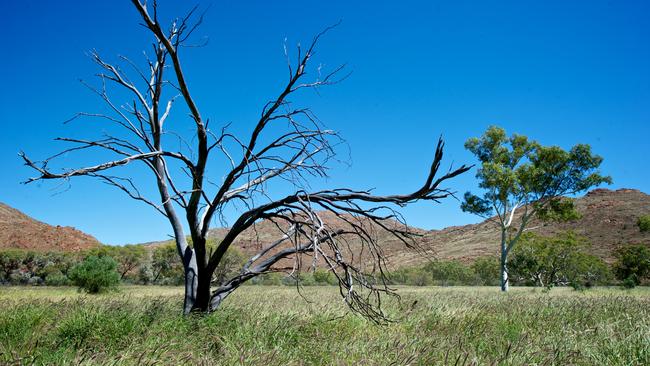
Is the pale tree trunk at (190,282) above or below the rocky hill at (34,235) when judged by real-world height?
below

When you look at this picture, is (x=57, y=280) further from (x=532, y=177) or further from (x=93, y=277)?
(x=532, y=177)

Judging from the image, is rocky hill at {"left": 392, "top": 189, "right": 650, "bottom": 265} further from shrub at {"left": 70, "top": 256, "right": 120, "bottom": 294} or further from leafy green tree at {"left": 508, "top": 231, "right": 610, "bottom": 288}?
shrub at {"left": 70, "top": 256, "right": 120, "bottom": 294}

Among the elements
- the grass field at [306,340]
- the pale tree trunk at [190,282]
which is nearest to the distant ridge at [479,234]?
the pale tree trunk at [190,282]

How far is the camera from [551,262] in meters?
37.8

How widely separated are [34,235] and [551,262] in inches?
3521

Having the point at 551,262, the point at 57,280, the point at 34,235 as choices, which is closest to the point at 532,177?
the point at 551,262

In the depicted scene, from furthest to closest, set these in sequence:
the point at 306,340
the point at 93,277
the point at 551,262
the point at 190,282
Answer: the point at 551,262, the point at 93,277, the point at 190,282, the point at 306,340

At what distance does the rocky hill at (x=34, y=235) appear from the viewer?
266 ft

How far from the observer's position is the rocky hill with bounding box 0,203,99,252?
266 feet

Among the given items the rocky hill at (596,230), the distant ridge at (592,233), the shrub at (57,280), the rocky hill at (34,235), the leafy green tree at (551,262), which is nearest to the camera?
the leafy green tree at (551,262)

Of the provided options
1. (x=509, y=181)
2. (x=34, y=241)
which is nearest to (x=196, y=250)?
(x=509, y=181)

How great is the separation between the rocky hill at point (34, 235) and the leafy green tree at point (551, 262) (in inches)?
3027

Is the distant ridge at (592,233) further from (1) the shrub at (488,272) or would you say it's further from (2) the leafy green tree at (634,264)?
(2) the leafy green tree at (634,264)

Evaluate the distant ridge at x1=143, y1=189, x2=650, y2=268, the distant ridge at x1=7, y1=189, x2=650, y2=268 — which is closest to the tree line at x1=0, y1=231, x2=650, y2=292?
the distant ridge at x1=143, y1=189, x2=650, y2=268
